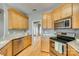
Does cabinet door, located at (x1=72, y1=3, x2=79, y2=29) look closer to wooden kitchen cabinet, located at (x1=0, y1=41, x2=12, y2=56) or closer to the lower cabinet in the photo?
the lower cabinet

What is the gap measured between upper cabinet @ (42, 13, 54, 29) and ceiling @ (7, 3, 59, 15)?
0.35 ft

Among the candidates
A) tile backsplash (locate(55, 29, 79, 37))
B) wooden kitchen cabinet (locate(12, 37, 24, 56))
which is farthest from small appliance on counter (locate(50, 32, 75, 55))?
wooden kitchen cabinet (locate(12, 37, 24, 56))

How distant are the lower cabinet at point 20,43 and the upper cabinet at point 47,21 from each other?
1.03 ft

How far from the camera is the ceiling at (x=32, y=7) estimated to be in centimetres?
169

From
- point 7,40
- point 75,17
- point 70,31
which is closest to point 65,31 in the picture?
point 70,31

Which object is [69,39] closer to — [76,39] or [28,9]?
[76,39]

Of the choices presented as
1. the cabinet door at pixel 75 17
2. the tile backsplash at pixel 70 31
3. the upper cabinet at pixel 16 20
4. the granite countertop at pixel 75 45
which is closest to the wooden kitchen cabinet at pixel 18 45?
the upper cabinet at pixel 16 20

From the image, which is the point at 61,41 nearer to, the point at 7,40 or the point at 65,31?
the point at 65,31

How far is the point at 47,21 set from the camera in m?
1.91

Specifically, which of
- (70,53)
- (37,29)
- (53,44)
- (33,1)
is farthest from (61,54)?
(33,1)

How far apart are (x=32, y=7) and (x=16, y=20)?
31 cm

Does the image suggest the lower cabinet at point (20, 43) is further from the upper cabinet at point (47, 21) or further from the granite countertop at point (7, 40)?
the upper cabinet at point (47, 21)

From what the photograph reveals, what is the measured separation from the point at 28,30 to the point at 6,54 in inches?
18.2

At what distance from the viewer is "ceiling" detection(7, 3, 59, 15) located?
66.7 inches
